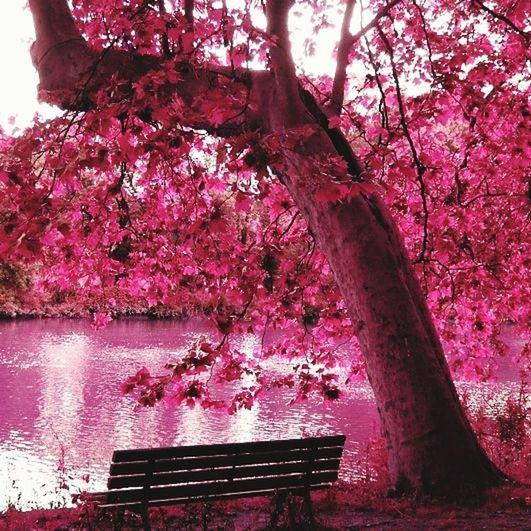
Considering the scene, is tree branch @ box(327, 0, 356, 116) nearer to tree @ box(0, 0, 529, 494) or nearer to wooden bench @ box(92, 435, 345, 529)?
tree @ box(0, 0, 529, 494)

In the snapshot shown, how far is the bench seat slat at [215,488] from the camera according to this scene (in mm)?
5133

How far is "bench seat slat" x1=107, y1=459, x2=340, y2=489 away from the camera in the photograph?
16.4 feet

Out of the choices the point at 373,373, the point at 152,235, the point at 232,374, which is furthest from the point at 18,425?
the point at 373,373

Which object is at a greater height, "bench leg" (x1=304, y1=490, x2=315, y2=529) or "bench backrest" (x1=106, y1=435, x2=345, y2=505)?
"bench backrest" (x1=106, y1=435, x2=345, y2=505)

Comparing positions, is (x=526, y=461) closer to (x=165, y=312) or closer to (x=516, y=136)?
(x=516, y=136)

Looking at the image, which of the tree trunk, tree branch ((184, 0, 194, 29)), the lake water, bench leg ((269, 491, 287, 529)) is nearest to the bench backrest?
bench leg ((269, 491, 287, 529))

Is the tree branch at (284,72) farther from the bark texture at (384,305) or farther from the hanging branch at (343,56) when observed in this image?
the hanging branch at (343,56)

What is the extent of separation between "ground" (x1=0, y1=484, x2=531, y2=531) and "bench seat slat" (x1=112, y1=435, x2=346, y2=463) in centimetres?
49

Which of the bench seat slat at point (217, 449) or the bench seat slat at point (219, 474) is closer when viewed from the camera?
the bench seat slat at point (217, 449)

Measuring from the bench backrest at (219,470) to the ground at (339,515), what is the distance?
0.20 metres

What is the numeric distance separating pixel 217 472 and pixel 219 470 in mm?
23

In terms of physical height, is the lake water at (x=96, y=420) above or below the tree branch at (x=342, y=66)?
below

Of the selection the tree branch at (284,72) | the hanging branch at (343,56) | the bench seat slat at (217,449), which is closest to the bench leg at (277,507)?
the bench seat slat at (217,449)

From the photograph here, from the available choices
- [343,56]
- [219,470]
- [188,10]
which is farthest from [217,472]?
[188,10]
